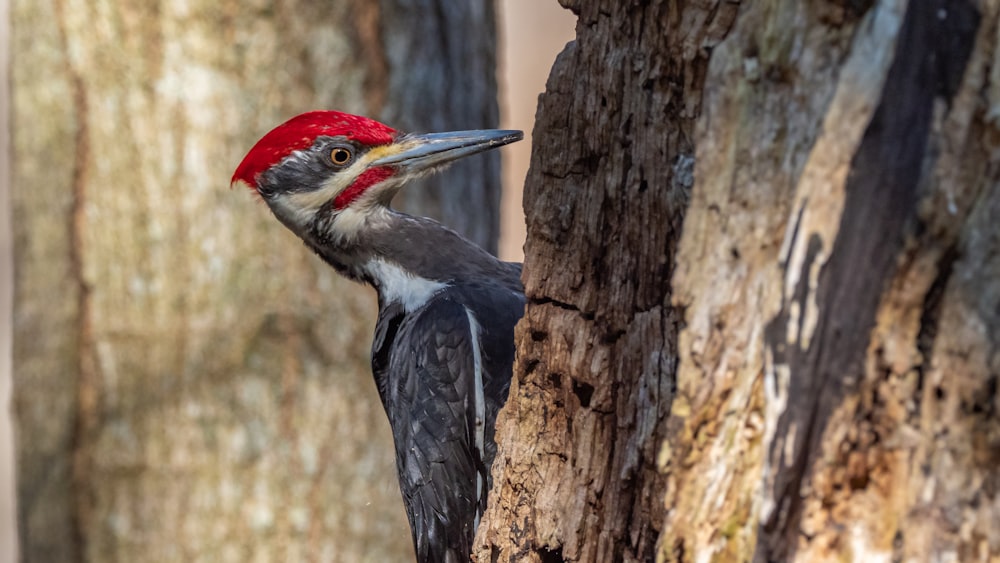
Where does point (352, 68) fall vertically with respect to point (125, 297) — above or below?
above

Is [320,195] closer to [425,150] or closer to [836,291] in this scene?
[425,150]

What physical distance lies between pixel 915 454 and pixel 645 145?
30.9 inches

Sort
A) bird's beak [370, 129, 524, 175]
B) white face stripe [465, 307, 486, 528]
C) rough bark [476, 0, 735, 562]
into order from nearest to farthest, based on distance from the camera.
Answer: rough bark [476, 0, 735, 562]
white face stripe [465, 307, 486, 528]
bird's beak [370, 129, 524, 175]

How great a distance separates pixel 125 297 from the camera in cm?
382

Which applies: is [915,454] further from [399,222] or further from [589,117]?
[399,222]

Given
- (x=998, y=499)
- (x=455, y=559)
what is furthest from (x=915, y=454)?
(x=455, y=559)

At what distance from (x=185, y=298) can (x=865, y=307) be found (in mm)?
2856

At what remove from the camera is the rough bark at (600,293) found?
192 cm

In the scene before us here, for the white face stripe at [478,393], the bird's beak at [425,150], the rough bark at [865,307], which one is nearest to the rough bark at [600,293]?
the rough bark at [865,307]

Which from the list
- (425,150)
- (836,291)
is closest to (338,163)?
(425,150)

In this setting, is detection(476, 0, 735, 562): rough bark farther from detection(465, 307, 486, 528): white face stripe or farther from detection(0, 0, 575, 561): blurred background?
detection(0, 0, 575, 561): blurred background

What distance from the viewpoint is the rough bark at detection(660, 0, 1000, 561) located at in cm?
142

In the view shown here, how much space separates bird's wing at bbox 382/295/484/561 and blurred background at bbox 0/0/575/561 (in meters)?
0.76

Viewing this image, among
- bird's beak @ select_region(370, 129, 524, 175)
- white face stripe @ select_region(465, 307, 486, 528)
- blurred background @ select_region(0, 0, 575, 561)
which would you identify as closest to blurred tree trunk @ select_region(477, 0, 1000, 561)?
white face stripe @ select_region(465, 307, 486, 528)
